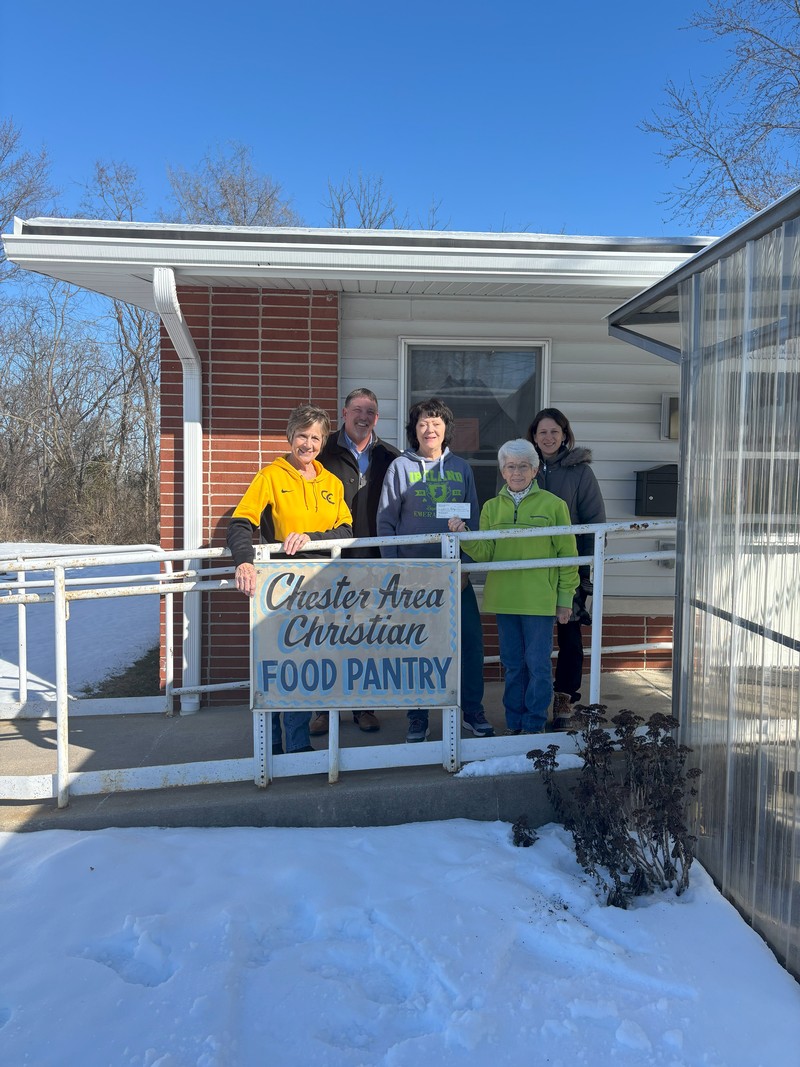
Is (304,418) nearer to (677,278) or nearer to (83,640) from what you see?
(677,278)

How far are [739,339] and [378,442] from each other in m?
2.02

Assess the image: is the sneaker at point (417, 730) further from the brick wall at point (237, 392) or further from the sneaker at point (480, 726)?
the brick wall at point (237, 392)

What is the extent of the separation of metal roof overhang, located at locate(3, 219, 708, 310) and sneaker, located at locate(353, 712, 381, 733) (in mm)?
2466

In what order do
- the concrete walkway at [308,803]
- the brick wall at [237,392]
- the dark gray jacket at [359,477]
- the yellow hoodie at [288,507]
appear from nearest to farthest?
the concrete walkway at [308,803]
the yellow hoodie at [288,507]
the dark gray jacket at [359,477]
the brick wall at [237,392]

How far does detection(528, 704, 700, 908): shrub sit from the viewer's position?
9.55ft

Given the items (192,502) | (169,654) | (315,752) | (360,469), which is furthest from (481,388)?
(315,752)

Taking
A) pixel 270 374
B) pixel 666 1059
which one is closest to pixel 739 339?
pixel 666 1059

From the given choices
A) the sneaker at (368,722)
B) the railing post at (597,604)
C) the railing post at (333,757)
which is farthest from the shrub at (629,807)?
the sneaker at (368,722)

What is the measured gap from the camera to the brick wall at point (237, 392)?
5062 mm

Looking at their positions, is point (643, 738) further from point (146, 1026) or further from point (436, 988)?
point (146, 1026)

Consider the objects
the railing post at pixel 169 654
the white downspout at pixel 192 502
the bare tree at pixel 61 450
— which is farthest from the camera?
the bare tree at pixel 61 450

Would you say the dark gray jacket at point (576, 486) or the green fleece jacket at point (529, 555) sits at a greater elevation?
the dark gray jacket at point (576, 486)

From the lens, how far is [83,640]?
852 cm

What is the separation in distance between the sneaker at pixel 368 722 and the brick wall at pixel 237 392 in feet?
3.89
